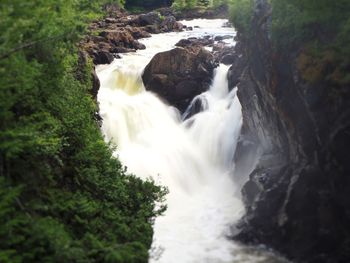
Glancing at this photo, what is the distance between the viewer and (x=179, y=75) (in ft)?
99.0

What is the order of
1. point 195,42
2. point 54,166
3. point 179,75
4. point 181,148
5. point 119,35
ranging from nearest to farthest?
point 54,166
point 181,148
point 179,75
point 195,42
point 119,35

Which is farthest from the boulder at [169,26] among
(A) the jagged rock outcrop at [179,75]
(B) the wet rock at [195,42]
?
(A) the jagged rock outcrop at [179,75]

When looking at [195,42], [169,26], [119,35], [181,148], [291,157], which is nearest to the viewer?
[291,157]

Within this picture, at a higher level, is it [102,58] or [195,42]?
[102,58]

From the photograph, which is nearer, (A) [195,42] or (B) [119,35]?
(A) [195,42]

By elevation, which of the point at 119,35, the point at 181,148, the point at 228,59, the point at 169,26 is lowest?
the point at 181,148

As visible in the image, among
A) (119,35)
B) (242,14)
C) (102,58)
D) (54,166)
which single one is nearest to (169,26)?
(119,35)

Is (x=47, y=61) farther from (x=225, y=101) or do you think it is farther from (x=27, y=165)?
(x=225, y=101)

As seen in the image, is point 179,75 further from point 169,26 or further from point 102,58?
point 169,26

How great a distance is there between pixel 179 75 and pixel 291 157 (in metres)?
13.5

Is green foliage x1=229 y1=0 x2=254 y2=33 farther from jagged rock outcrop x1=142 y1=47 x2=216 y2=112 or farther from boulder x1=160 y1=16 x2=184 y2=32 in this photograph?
boulder x1=160 y1=16 x2=184 y2=32

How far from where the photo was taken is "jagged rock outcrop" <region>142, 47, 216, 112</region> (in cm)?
2975

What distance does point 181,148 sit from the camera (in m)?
26.2

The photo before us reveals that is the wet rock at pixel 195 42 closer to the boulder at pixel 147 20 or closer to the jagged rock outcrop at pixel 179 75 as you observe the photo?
the jagged rock outcrop at pixel 179 75
